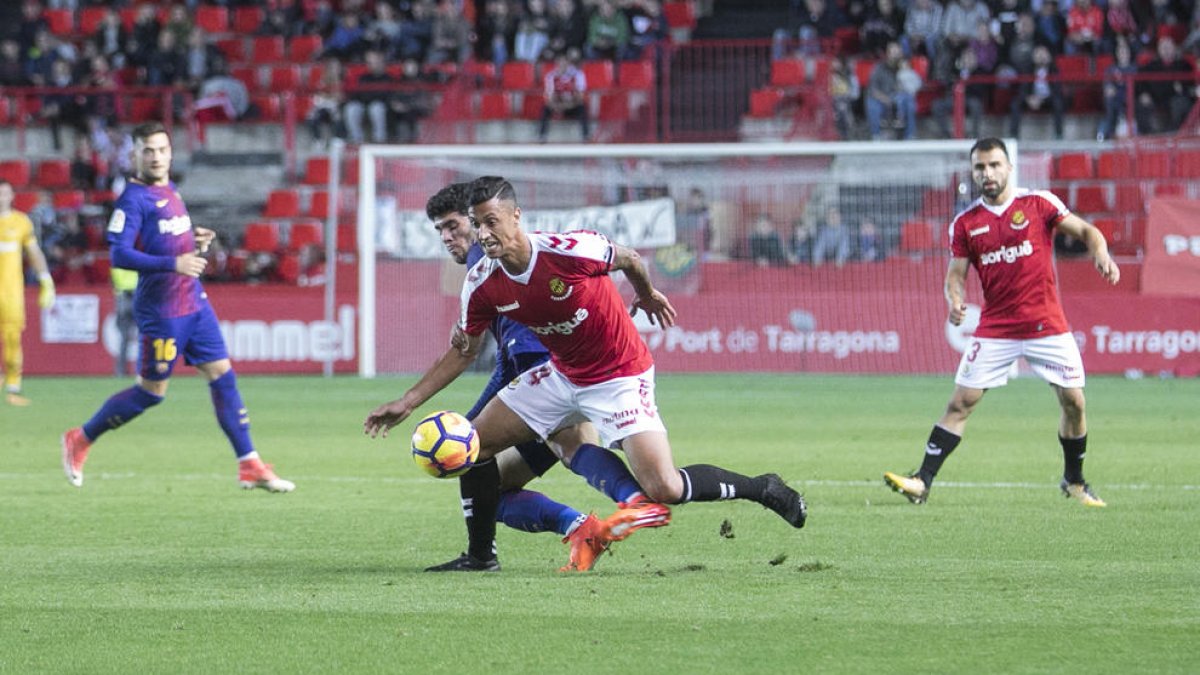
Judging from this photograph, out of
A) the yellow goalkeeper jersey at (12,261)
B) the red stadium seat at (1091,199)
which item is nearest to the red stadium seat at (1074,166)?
the red stadium seat at (1091,199)

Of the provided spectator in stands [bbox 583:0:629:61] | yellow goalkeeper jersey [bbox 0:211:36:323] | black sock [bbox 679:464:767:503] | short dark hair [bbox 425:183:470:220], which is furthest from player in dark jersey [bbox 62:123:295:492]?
spectator in stands [bbox 583:0:629:61]

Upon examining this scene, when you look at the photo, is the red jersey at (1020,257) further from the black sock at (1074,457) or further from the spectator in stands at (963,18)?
the spectator in stands at (963,18)

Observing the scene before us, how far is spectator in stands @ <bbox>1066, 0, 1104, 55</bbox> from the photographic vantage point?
2647 centimetres

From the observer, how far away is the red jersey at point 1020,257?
406 inches

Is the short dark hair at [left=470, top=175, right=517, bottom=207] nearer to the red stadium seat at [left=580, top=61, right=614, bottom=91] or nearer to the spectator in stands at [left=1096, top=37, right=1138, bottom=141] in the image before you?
the spectator in stands at [left=1096, top=37, right=1138, bottom=141]

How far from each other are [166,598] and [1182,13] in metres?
23.7

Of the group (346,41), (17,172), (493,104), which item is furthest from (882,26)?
(17,172)

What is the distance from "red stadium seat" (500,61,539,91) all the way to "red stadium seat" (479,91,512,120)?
411mm

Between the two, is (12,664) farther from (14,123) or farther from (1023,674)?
(14,123)

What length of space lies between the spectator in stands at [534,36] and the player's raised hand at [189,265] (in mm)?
19115

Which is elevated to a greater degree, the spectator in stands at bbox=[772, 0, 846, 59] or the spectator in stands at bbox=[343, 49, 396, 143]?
the spectator in stands at bbox=[772, 0, 846, 59]

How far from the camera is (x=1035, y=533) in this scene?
8.70 metres

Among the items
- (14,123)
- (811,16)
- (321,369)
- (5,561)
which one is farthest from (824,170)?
(5,561)

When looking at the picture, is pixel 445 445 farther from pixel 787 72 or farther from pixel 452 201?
pixel 787 72
